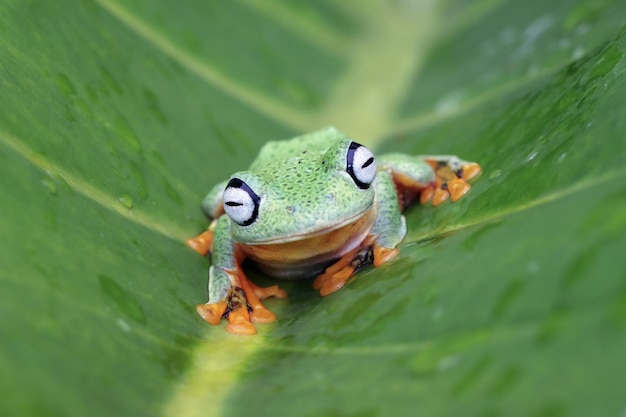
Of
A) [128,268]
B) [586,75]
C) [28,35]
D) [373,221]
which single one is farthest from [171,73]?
[586,75]

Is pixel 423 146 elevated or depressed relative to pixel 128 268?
elevated

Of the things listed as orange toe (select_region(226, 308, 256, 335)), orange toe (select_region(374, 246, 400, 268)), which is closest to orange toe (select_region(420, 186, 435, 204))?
orange toe (select_region(374, 246, 400, 268))

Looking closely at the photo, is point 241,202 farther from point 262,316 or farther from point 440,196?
point 440,196

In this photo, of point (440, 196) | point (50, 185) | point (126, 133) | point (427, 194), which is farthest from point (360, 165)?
point (50, 185)

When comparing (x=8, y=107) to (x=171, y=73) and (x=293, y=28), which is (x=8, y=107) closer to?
(x=171, y=73)

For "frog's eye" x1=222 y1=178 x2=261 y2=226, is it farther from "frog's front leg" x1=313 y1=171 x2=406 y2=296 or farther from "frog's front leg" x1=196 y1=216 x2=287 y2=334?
"frog's front leg" x1=313 y1=171 x2=406 y2=296

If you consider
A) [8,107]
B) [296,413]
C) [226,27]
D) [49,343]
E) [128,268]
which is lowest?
[296,413]
